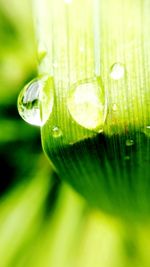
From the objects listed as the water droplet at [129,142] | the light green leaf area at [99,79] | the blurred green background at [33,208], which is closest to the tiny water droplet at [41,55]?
the light green leaf area at [99,79]

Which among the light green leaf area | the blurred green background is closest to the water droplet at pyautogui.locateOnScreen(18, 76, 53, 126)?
the light green leaf area

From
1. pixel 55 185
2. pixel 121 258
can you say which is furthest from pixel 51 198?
pixel 121 258

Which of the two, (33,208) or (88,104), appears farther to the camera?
(33,208)

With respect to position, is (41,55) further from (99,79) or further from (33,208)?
(33,208)

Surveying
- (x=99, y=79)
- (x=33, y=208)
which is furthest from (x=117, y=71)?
(x=33, y=208)

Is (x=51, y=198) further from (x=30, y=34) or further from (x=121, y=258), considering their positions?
(x=30, y=34)

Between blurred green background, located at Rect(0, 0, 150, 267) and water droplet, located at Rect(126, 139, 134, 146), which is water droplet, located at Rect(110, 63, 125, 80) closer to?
water droplet, located at Rect(126, 139, 134, 146)

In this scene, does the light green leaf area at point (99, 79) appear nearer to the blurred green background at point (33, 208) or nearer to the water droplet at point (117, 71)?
the water droplet at point (117, 71)
